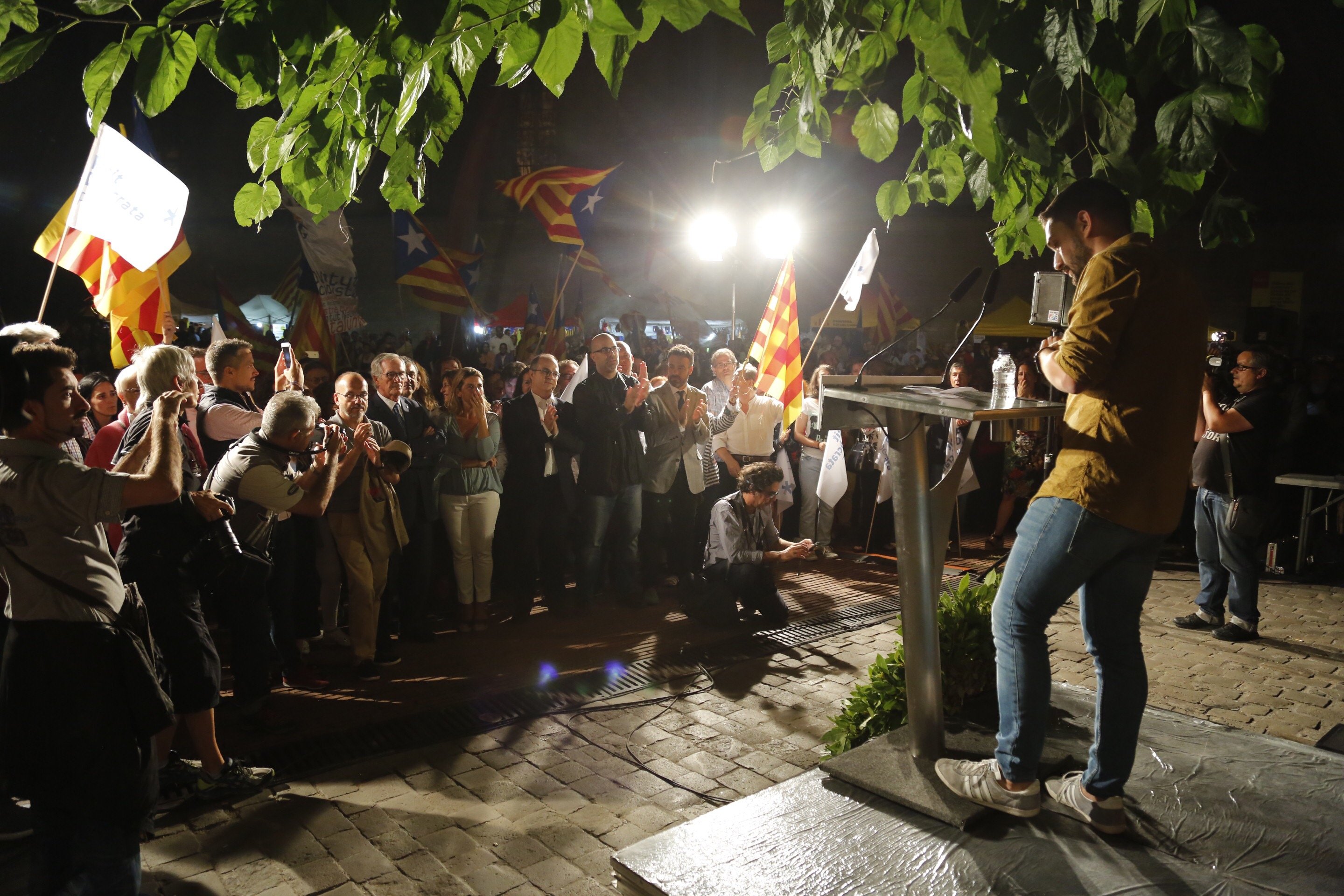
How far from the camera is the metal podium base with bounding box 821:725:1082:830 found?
291 centimetres

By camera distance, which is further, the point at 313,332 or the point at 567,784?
the point at 313,332

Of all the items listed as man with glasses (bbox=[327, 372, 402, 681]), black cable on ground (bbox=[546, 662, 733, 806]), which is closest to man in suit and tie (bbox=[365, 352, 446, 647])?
man with glasses (bbox=[327, 372, 402, 681])

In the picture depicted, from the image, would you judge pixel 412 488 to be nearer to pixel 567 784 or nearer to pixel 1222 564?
pixel 567 784

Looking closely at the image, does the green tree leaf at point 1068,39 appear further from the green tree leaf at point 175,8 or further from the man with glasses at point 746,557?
the man with glasses at point 746,557

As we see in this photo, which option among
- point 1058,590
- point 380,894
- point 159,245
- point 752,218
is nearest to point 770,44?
point 1058,590

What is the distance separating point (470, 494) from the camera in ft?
22.8

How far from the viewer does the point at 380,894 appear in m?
3.27

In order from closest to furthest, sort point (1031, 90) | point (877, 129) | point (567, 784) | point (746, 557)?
point (1031, 90), point (877, 129), point (567, 784), point (746, 557)

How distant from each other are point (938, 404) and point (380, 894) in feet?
9.14

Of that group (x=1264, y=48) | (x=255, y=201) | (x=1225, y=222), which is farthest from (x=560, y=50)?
(x=1225, y=222)

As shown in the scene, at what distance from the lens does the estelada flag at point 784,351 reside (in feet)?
27.1

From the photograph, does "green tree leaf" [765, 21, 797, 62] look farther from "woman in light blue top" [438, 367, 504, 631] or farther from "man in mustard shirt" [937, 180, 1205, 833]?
"woman in light blue top" [438, 367, 504, 631]

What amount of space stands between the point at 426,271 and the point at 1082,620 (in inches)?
400

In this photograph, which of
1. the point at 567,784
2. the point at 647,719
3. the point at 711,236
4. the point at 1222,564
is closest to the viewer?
the point at 567,784
